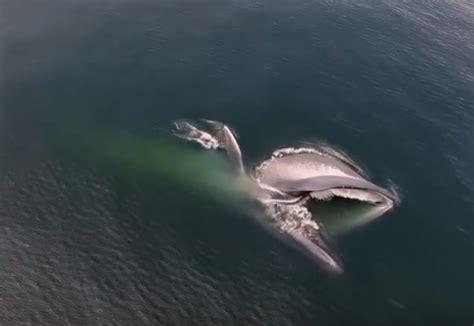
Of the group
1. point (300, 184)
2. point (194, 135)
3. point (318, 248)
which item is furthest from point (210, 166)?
point (318, 248)

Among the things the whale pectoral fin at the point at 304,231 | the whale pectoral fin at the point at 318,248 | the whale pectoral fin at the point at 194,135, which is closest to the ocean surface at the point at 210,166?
the whale pectoral fin at the point at 318,248

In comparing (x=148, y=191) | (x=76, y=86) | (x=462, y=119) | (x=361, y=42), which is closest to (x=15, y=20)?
(x=76, y=86)

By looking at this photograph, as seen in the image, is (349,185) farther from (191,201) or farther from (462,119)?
(462,119)

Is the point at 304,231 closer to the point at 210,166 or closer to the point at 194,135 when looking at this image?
the point at 210,166

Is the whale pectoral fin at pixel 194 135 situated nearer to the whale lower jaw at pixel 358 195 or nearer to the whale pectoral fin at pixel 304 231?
the whale pectoral fin at pixel 304 231

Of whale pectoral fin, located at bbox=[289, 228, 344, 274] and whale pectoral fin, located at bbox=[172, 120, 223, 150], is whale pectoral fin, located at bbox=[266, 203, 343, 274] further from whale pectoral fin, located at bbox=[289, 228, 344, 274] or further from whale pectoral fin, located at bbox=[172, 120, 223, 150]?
whale pectoral fin, located at bbox=[172, 120, 223, 150]

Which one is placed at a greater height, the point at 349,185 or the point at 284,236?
the point at 349,185
